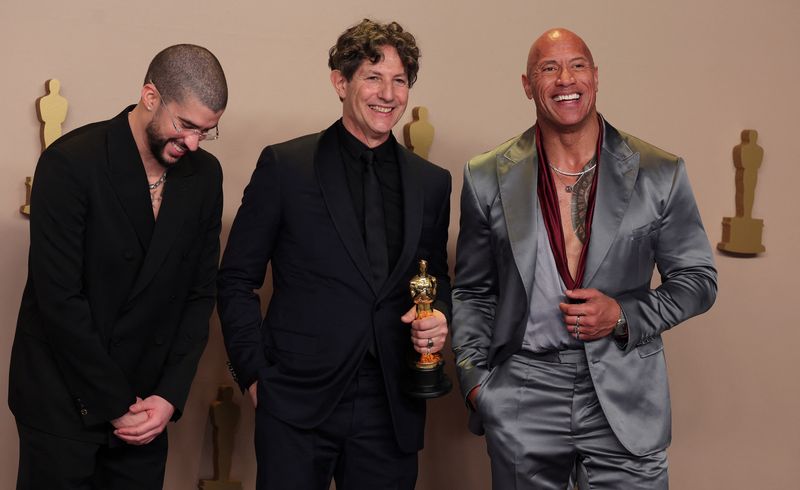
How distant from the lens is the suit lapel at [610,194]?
298 cm

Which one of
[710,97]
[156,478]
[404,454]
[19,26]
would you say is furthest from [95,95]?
[710,97]

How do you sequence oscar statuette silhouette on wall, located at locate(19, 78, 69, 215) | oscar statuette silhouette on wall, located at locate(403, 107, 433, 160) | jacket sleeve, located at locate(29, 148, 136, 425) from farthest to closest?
1. oscar statuette silhouette on wall, located at locate(403, 107, 433, 160)
2. oscar statuette silhouette on wall, located at locate(19, 78, 69, 215)
3. jacket sleeve, located at locate(29, 148, 136, 425)

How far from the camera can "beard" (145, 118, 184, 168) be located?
293 cm

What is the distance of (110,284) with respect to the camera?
9.59 ft

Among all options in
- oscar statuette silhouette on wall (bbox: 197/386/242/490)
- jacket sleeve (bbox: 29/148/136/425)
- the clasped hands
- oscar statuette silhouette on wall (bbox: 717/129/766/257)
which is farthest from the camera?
oscar statuette silhouette on wall (bbox: 717/129/766/257)

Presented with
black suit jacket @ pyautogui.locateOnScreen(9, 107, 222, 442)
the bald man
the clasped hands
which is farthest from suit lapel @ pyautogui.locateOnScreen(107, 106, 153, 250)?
the bald man

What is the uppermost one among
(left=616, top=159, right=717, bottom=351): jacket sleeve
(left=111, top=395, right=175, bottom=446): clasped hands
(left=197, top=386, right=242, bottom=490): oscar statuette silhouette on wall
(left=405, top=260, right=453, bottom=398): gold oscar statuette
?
(left=616, top=159, right=717, bottom=351): jacket sleeve

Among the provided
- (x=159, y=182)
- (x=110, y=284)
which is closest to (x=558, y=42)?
(x=159, y=182)

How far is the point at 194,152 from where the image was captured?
3.19 meters

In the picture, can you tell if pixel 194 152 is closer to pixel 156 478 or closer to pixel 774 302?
pixel 156 478

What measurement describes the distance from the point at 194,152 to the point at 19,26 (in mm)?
944

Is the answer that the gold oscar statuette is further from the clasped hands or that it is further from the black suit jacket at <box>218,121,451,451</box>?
the clasped hands

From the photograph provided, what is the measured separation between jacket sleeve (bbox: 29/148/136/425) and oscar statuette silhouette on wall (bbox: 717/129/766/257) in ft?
9.32

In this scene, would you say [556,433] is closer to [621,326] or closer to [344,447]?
[621,326]
